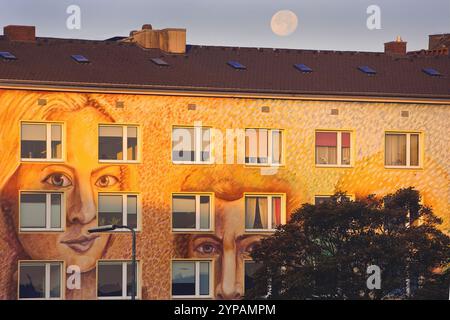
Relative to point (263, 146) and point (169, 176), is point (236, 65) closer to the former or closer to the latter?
point (263, 146)

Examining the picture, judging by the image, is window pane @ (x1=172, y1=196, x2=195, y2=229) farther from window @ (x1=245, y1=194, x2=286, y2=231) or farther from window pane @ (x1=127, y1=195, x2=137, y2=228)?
window @ (x1=245, y1=194, x2=286, y2=231)

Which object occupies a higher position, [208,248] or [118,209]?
[118,209]

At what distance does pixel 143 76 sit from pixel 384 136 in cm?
1228

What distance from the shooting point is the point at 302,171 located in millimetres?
63500

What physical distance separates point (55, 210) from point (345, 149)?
48.1 ft

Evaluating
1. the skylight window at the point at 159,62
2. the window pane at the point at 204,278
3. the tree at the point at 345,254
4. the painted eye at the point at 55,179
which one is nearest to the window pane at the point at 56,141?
the painted eye at the point at 55,179

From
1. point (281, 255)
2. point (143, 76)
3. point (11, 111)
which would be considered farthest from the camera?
point (143, 76)

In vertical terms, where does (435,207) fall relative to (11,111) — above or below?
below

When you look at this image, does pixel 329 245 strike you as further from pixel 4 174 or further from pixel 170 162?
pixel 4 174

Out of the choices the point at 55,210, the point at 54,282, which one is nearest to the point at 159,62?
the point at 55,210

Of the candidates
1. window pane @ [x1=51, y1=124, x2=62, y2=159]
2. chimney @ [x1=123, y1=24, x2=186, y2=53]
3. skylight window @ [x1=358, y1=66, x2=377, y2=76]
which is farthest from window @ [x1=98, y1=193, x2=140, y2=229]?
skylight window @ [x1=358, y1=66, x2=377, y2=76]

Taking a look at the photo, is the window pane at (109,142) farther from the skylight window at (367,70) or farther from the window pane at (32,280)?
the skylight window at (367,70)

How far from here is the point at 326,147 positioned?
64.1m

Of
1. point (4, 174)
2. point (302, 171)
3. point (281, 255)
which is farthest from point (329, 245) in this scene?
point (4, 174)
